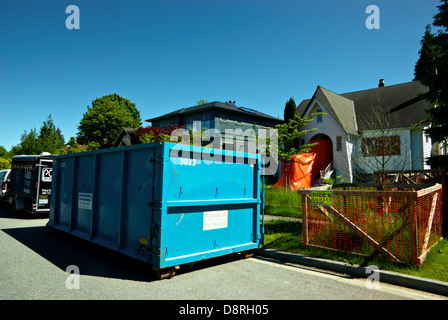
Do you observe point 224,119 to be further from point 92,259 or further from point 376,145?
point 92,259

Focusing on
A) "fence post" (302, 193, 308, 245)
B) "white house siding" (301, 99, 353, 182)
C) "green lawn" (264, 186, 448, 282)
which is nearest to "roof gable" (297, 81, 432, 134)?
"white house siding" (301, 99, 353, 182)

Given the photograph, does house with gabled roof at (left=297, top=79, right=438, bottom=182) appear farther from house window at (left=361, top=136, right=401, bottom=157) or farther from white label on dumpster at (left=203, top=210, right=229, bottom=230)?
white label on dumpster at (left=203, top=210, right=229, bottom=230)

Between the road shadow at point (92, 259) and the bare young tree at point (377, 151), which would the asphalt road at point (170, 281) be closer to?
the road shadow at point (92, 259)

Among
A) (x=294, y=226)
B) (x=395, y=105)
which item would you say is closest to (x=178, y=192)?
(x=294, y=226)

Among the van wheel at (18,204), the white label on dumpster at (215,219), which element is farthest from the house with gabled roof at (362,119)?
the van wheel at (18,204)

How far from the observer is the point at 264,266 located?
5766 millimetres

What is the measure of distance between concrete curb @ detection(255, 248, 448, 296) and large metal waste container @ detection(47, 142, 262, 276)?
57 cm

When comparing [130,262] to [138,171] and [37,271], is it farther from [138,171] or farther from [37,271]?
[138,171]

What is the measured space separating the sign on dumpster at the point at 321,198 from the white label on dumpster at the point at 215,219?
2135 mm

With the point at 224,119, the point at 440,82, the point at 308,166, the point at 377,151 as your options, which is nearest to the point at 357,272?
the point at 440,82

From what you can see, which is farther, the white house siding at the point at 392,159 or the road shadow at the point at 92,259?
the white house siding at the point at 392,159

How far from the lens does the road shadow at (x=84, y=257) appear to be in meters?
5.13

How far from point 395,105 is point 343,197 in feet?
78.7

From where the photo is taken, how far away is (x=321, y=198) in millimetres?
6414
